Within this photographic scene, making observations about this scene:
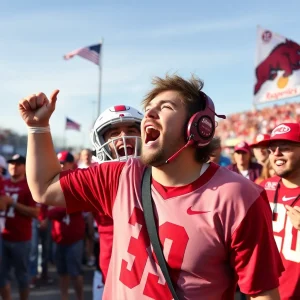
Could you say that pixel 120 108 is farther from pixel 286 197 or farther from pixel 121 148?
pixel 286 197

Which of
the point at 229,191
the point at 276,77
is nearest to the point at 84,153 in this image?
the point at 276,77

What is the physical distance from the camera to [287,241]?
3.28 metres

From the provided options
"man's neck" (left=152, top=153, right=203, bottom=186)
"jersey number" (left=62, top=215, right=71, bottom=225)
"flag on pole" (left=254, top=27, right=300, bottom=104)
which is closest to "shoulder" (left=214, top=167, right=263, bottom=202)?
"man's neck" (left=152, top=153, right=203, bottom=186)

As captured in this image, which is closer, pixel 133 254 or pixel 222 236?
pixel 222 236

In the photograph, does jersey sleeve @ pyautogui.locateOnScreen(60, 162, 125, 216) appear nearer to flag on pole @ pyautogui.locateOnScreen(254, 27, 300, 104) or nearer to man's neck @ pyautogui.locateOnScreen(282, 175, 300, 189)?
man's neck @ pyautogui.locateOnScreen(282, 175, 300, 189)

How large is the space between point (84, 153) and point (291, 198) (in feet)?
14.9

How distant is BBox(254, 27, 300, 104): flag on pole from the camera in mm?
8023

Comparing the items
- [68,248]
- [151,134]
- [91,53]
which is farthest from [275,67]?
[91,53]

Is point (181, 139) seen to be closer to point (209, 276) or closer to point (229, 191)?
point (229, 191)

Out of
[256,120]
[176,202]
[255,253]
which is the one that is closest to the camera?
[255,253]

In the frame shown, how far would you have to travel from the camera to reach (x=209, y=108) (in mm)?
1947

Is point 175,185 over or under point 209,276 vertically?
over

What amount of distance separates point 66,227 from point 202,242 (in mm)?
4696

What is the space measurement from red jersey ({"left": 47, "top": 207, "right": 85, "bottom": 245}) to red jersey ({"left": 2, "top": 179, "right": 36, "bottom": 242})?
360mm
